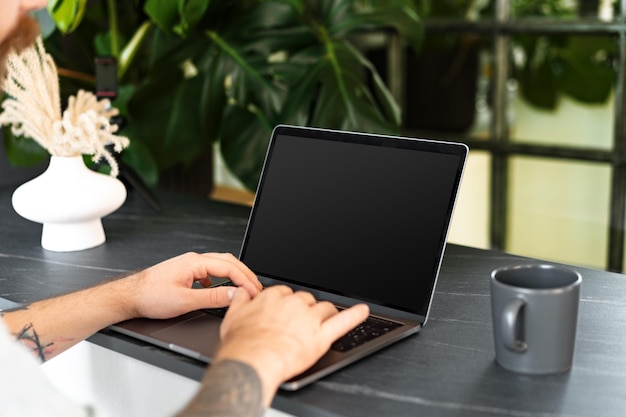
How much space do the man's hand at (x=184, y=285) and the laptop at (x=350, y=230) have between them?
0.02 m

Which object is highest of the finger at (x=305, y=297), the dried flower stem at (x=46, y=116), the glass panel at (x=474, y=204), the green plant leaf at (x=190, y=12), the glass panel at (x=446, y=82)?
the green plant leaf at (x=190, y=12)

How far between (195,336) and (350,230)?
0.27m

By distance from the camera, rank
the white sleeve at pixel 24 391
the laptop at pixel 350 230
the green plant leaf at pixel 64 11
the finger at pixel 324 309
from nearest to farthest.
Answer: the white sleeve at pixel 24 391, the finger at pixel 324 309, the laptop at pixel 350 230, the green plant leaf at pixel 64 11

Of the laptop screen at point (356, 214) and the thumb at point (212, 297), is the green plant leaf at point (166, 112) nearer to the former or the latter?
the laptop screen at point (356, 214)

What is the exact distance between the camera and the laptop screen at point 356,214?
3.87ft

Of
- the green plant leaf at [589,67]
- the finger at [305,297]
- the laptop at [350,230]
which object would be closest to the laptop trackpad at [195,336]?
the laptop at [350,230]

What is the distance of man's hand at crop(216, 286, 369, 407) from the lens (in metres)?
0.93

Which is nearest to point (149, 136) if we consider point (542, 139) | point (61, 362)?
point (61, 362)

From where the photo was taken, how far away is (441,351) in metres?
1.10

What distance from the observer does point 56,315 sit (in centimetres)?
120

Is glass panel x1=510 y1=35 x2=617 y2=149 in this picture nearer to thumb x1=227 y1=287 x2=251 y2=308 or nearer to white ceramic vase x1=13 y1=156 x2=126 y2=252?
white ceramic vase x1=13 y1=156 x2=126 y2=252

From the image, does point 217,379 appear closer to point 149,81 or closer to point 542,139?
point 149,81

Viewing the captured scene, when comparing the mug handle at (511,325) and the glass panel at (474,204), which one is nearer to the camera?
the mug handle at (511,325)

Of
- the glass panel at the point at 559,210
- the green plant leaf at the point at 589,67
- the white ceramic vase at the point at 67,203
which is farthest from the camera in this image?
the glass panel at the point at 559,210
